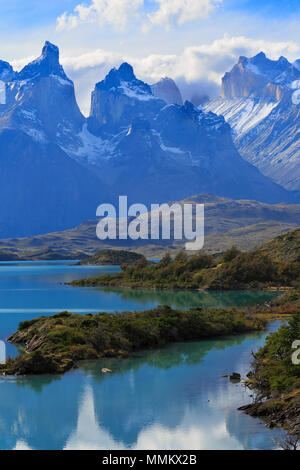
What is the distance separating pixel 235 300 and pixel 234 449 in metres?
80.7

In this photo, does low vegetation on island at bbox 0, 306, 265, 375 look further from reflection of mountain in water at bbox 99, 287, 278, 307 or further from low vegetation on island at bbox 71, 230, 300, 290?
A: low vegetation on island at bbox 71, 230, 300, 290

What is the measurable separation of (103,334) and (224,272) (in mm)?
88023

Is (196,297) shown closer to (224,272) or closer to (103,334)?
(224,272)

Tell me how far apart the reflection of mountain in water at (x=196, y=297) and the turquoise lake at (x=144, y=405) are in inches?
1539

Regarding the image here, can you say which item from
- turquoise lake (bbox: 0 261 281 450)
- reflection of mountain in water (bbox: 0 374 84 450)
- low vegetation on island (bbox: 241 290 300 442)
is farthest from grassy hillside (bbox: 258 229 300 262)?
reflection of mountain in water (bbox: 0 374 84 450)

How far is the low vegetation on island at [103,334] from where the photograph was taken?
172 feet

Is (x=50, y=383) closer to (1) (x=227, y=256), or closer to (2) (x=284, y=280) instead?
(2) (x=284, y=280)

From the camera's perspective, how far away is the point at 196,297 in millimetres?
122750

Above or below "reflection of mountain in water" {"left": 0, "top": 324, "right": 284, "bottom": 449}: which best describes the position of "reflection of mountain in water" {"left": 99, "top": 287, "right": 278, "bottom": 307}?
above

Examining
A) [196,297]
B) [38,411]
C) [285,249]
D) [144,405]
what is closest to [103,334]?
[144,405]

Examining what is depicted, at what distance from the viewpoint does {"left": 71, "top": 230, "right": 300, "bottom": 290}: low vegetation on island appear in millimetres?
140375

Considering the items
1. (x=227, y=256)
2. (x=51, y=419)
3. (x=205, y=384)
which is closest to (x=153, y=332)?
(x=205, y=384)

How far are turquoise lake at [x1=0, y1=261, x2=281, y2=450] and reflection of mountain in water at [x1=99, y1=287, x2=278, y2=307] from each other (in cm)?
3910

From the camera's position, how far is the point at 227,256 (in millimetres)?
151250
